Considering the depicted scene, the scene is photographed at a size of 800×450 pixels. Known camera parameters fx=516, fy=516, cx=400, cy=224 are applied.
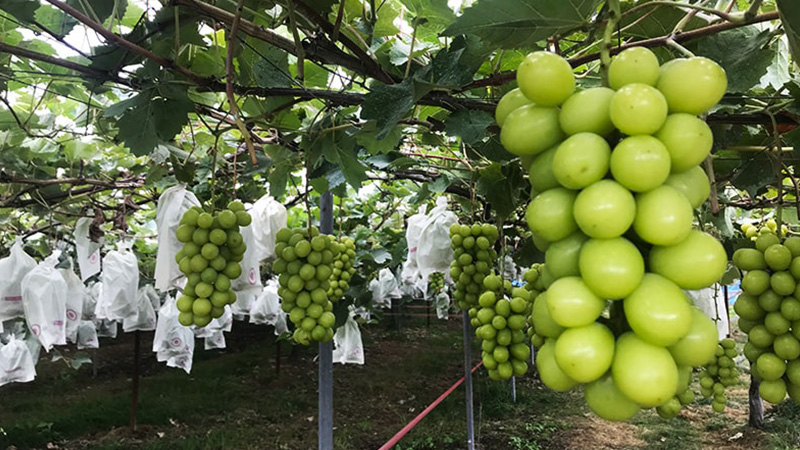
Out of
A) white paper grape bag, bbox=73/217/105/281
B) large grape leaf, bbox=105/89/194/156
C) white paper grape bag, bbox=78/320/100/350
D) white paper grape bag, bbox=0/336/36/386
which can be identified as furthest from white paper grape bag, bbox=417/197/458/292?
white paper grape bag, bbox=78/320/100/350

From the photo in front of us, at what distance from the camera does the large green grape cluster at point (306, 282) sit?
185 centimetres

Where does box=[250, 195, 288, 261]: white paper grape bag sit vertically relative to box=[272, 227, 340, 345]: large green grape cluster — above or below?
above

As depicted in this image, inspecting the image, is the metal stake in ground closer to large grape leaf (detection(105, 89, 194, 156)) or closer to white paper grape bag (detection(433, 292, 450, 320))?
large grape leaf (detection(105, 89, 194, 156))

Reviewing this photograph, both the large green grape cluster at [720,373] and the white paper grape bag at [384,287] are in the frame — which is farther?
the white paper grape bag at [384,287]

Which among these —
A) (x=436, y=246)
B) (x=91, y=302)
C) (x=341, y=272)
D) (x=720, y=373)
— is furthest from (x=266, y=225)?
(x=91, y=302)

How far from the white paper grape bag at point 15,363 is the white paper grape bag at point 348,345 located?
8.85 ft

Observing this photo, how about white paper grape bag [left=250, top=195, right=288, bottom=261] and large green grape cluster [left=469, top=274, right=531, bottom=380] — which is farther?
white paper grape bag [left=250, top=195, right=288, bottom=261]

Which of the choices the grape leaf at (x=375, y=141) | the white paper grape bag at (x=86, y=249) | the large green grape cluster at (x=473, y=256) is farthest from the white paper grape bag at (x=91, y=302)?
the grape leaf at (x=375, y=141)

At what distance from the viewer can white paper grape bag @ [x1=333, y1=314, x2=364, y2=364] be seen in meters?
A: 4.80

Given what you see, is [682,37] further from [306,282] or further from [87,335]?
[87,335]

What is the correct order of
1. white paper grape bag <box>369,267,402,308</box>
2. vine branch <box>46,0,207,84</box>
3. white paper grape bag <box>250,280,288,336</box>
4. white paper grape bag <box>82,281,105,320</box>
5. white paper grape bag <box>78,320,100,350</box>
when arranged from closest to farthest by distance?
1. vine branch <box>46,0,207,84</box>
2. white paper grape bag <box>82,281,105,320</box>
3. white paper grape bag <box>78,320,100,350</box>
4. white paper grape bag <box>250,280,288,336</box>
5. white paper grape bag <box>369,267,402,308</box>

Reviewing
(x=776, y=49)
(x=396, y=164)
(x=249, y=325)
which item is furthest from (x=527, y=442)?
(x=249, y=325)

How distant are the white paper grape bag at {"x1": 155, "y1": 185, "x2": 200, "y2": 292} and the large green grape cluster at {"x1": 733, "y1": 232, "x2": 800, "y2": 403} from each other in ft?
5.36

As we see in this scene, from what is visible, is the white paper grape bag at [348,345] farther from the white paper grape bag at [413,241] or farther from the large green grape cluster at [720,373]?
the large green grape cluster at [720,373]
